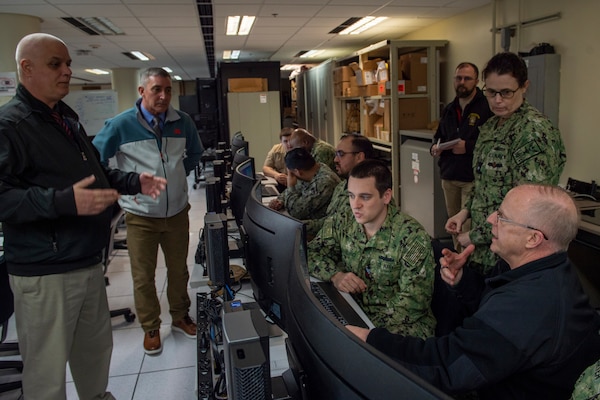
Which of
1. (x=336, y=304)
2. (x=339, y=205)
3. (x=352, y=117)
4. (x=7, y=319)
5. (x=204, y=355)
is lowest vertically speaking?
(x=7, y=319)

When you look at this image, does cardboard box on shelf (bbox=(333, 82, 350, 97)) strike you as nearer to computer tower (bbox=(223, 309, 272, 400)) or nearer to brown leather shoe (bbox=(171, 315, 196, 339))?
brown leather shoe (bbox=(171, 315, 196, 339))

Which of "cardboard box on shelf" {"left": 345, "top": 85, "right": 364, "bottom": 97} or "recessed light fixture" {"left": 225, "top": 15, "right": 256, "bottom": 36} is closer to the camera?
"recessed light fixture" {"left": 225, "top": 15, "right": 256, "bottom": 36}

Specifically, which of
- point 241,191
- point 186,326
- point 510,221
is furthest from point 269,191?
point 510,221

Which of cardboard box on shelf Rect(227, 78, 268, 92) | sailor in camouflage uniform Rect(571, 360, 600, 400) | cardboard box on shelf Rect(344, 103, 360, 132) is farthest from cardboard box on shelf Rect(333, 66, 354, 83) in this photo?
sailor in camouflage uniform Rect(571, 360, 600, 400)

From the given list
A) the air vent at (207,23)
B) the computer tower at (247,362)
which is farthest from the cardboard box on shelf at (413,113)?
the computer tower at (247,362)

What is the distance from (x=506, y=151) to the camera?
2.11 meters

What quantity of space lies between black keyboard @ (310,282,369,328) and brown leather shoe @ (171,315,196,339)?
1.26 m

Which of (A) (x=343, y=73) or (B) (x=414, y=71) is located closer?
(B) (x=414, y=71)

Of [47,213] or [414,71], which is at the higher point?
[414,71]

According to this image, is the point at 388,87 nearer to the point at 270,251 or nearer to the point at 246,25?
the point at 246,25

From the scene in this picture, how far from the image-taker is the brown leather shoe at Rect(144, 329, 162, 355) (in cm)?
267

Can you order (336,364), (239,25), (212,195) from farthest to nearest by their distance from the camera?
(239,25), (212,195), (336,364)

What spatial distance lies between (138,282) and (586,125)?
11.4ft

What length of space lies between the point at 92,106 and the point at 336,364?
6022 mm
